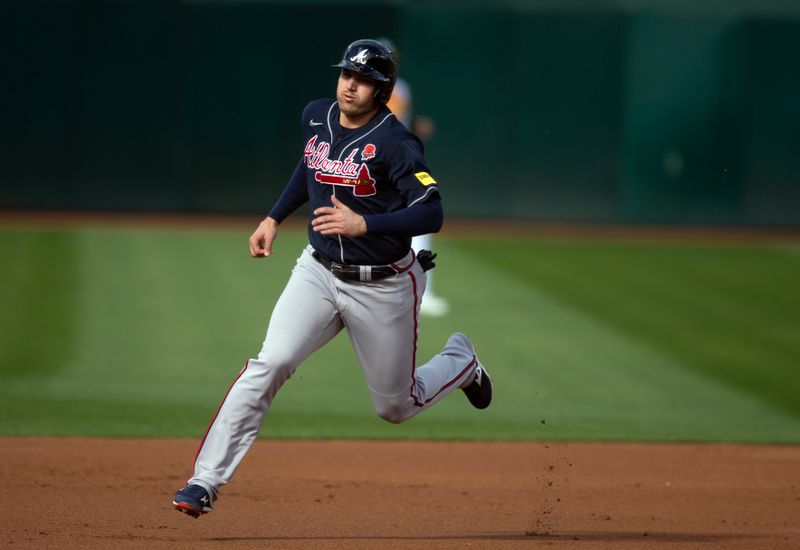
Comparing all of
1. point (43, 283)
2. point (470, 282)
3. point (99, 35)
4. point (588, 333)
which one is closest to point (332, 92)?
point (99, 35)

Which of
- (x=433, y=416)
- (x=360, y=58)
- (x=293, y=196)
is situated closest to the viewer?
(x=360, y=58)

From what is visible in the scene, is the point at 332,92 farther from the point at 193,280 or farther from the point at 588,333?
the point at 588,333

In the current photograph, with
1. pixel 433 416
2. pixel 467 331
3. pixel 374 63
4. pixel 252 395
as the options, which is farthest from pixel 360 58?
pixel 467 331

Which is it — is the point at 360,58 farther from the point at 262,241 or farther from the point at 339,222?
the point at 262,241

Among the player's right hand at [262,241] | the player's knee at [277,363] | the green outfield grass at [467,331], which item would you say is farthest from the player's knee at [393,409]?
the green outfield grass at [467,331]

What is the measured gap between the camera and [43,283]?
13.5 meters

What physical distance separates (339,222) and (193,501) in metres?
1.27

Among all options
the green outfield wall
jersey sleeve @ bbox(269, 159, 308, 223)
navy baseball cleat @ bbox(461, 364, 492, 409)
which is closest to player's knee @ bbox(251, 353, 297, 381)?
jersey sleeve @ bbox(269, 159, 308, 223)

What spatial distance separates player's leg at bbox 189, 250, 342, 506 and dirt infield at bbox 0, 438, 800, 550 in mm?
346

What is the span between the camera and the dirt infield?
586 cm

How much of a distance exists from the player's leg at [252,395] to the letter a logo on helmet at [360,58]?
1060 mm

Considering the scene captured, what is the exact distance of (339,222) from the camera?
17.4 ft

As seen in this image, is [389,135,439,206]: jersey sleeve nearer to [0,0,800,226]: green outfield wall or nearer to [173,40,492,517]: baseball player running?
[173,40,492,517]: baseball player running

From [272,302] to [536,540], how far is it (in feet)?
24.2
